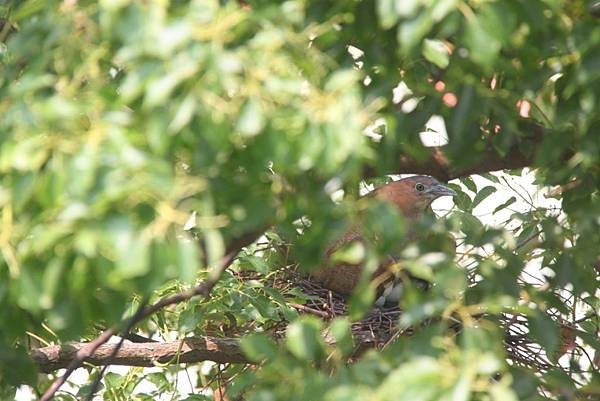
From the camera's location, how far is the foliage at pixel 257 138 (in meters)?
1.71

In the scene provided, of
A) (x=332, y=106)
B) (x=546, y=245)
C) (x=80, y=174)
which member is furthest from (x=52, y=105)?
(x=546, y=245)

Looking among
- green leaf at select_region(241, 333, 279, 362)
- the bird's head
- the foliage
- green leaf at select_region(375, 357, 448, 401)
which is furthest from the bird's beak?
green leaf at select_region(375, 357, 448, 401)

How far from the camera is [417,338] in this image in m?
2.01

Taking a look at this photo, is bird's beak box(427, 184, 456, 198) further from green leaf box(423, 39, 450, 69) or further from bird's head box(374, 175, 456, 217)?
green leaf box(423, 39, 450, 69)

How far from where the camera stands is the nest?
13.2ft

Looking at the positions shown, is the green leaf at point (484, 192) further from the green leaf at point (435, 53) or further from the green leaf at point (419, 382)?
the green leaf at point (419, 382)

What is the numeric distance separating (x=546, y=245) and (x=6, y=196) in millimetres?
1186

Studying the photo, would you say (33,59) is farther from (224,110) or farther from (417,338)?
(417,338)

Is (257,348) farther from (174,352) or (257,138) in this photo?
(174,352)

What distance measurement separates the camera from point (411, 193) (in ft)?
17.1

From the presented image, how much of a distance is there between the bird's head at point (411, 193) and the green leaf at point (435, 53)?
304 cm

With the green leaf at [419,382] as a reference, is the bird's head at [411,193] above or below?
below

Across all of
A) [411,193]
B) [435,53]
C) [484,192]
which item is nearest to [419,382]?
[435,53]

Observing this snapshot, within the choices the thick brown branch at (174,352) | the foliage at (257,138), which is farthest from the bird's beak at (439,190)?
the foliage at (257,138)
